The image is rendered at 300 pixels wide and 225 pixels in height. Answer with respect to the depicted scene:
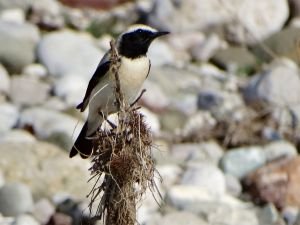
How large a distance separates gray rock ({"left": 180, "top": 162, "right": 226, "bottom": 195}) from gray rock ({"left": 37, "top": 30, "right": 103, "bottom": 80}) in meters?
2.70

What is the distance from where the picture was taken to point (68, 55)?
14.6 meters

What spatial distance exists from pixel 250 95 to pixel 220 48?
2.07 meters

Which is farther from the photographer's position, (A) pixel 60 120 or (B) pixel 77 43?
(B) pixel 77 43

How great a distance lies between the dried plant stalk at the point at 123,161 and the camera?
6.90 m

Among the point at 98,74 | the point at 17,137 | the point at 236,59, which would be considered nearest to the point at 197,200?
the point at 17,137

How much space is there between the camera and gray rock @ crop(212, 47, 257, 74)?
15.6 metres

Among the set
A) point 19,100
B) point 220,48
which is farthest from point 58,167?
point 220,48

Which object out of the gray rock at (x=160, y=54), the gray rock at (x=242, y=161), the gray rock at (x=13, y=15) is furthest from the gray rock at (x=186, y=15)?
the gray rock at (x=242, y=161)

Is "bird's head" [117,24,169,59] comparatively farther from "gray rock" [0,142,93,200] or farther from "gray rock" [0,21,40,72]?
"gray rock" [0,21,40,72]

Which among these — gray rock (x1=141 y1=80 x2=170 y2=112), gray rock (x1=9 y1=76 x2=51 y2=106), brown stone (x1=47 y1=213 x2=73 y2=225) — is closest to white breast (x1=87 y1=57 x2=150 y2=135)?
brown stone (x1=47 y1=213 x2=73 y2=225)

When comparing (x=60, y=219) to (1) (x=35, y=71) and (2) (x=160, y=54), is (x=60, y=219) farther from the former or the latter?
(2) (x=160, y=54)

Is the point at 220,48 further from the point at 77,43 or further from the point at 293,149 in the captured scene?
the point at 293,149

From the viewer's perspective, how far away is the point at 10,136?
12312 millimetres

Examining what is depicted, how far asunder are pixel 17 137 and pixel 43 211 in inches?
62.3
